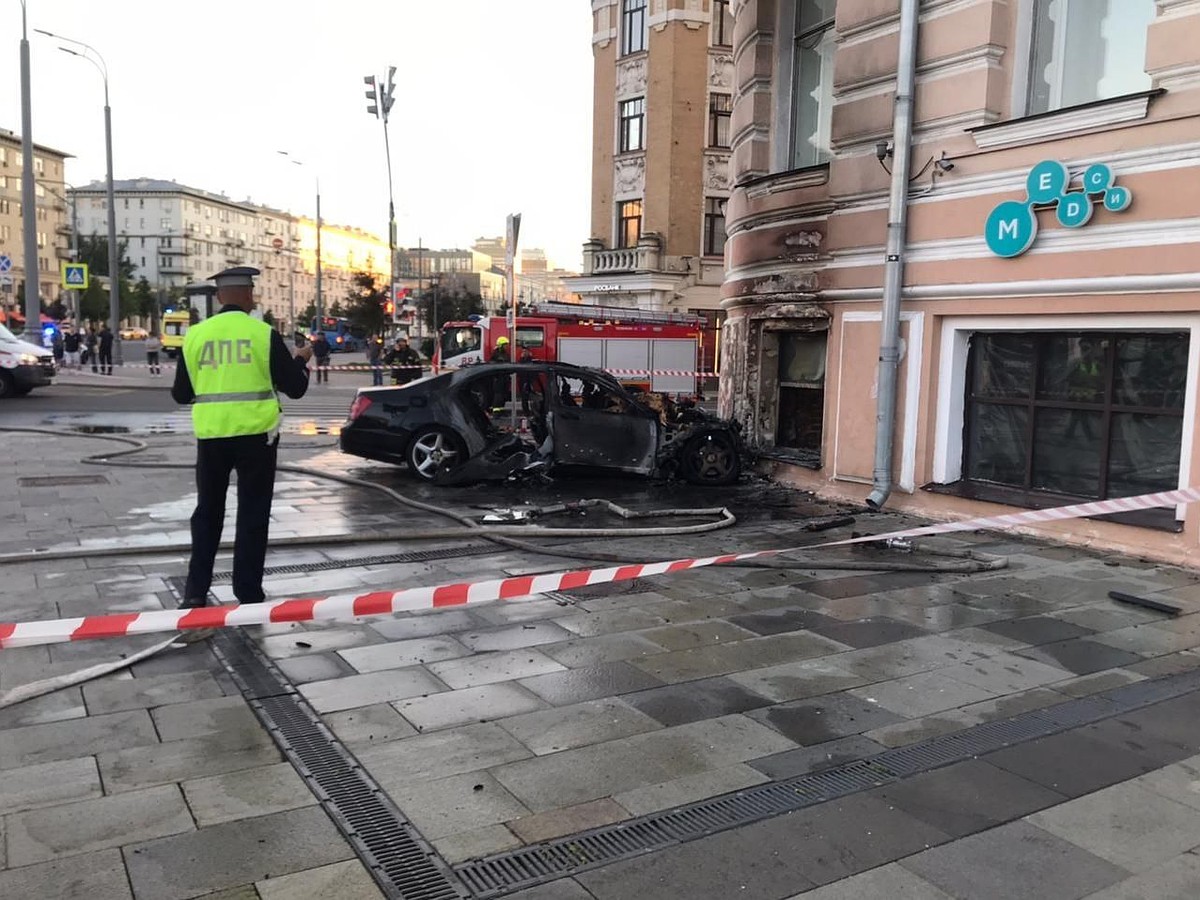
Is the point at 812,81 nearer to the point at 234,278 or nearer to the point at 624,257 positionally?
the point at 234,278

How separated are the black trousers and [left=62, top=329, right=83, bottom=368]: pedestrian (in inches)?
1308

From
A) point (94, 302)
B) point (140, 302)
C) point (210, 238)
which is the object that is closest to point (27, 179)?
point (94, 302)

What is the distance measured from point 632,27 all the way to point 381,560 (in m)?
35.2

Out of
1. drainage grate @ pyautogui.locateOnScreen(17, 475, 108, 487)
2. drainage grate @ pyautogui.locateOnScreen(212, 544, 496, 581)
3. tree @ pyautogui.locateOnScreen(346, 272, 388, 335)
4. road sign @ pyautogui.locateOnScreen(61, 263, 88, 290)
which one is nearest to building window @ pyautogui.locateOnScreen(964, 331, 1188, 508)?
drainage grate @ pyautogui.locateOnScreen(212, 544, 496, 581)

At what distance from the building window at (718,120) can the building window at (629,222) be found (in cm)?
359

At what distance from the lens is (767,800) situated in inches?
145

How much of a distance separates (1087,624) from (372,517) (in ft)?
19.4

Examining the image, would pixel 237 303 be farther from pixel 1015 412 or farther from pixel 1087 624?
pixel 1015 412

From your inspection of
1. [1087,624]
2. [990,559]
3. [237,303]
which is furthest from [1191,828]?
[237,303]

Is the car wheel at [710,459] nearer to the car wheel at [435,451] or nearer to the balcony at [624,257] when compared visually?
the car wheel at [435,451]

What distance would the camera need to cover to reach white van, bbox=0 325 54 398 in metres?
21.2

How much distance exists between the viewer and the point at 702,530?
28.8ft

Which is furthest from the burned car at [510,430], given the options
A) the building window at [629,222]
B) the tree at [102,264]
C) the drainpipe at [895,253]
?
the tree at [102,264]

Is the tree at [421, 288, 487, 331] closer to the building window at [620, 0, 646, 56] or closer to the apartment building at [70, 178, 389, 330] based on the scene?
the building window at [620, 0, 646, 56]
